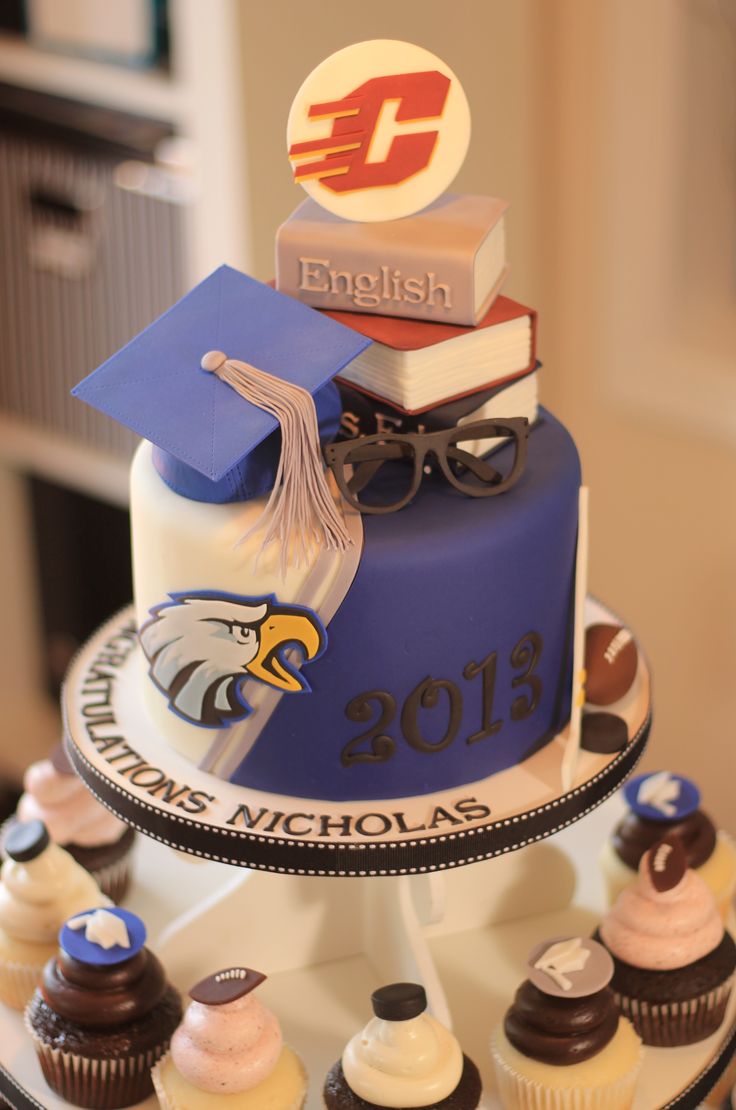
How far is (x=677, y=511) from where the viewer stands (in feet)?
7.19

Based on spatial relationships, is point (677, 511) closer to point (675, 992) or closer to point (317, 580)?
point (675, 992)

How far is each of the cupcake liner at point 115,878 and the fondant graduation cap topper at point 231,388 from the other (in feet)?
1.62

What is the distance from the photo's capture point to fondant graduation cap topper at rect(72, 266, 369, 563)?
1.22 m

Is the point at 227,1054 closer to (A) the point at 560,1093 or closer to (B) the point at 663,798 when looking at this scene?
(A) the point at 560,1093

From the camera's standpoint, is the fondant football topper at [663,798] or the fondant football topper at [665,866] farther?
the fondant football topper at [663,798]

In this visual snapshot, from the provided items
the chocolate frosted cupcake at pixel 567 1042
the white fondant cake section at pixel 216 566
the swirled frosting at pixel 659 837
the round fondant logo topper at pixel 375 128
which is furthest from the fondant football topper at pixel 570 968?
the round fondant logo topper at pixel 375 128

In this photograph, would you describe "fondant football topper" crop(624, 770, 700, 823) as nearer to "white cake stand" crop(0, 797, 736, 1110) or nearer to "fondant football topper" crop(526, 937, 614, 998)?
"white cake stand" crop(0, 797, 736, 1110)

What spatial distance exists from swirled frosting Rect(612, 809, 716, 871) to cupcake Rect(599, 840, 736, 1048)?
0.11 metres

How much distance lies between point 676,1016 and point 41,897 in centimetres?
60

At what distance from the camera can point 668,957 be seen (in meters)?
1.43

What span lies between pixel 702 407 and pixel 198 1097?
3.88 feet

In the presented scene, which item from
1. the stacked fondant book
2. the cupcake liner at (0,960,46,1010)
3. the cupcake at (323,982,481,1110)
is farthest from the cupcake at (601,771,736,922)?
the cupcake liner at (0,960,46,1010)

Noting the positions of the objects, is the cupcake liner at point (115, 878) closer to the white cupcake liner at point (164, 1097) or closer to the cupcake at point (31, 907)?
the cupcake at point (31, 907)

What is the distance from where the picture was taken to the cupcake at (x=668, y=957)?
4.68ft
